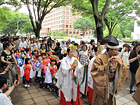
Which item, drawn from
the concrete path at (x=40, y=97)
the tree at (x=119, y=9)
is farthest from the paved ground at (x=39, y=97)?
the tree at (x=119, y=9)

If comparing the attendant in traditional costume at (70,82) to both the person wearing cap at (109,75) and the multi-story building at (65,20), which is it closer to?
the person wearing cap at (109,75)

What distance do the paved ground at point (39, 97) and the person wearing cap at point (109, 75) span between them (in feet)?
6.88

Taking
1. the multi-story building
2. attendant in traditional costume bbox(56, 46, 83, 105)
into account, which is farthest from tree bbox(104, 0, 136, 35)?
the multi-story building

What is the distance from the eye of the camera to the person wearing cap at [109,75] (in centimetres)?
228

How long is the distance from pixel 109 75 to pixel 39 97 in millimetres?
3235

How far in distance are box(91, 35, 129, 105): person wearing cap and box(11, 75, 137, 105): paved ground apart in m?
2.10

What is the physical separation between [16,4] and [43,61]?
11522mm

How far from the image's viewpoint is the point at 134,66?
185 inches

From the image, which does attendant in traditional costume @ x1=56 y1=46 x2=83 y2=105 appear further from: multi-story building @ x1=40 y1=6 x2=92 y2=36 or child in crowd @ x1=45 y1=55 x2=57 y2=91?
multi-story building @ x1=40 y1=6 x2=92 y2=36

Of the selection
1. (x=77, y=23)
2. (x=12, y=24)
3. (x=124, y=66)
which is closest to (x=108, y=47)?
(x=124, y=66)

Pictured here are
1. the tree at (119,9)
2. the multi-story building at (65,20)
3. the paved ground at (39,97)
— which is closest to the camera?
the paved ground at (39,97)

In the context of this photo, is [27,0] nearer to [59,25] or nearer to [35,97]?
[35,97]

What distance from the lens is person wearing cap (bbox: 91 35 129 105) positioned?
A: 2.28 metres

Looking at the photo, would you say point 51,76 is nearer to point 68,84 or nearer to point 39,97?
point 39,97
